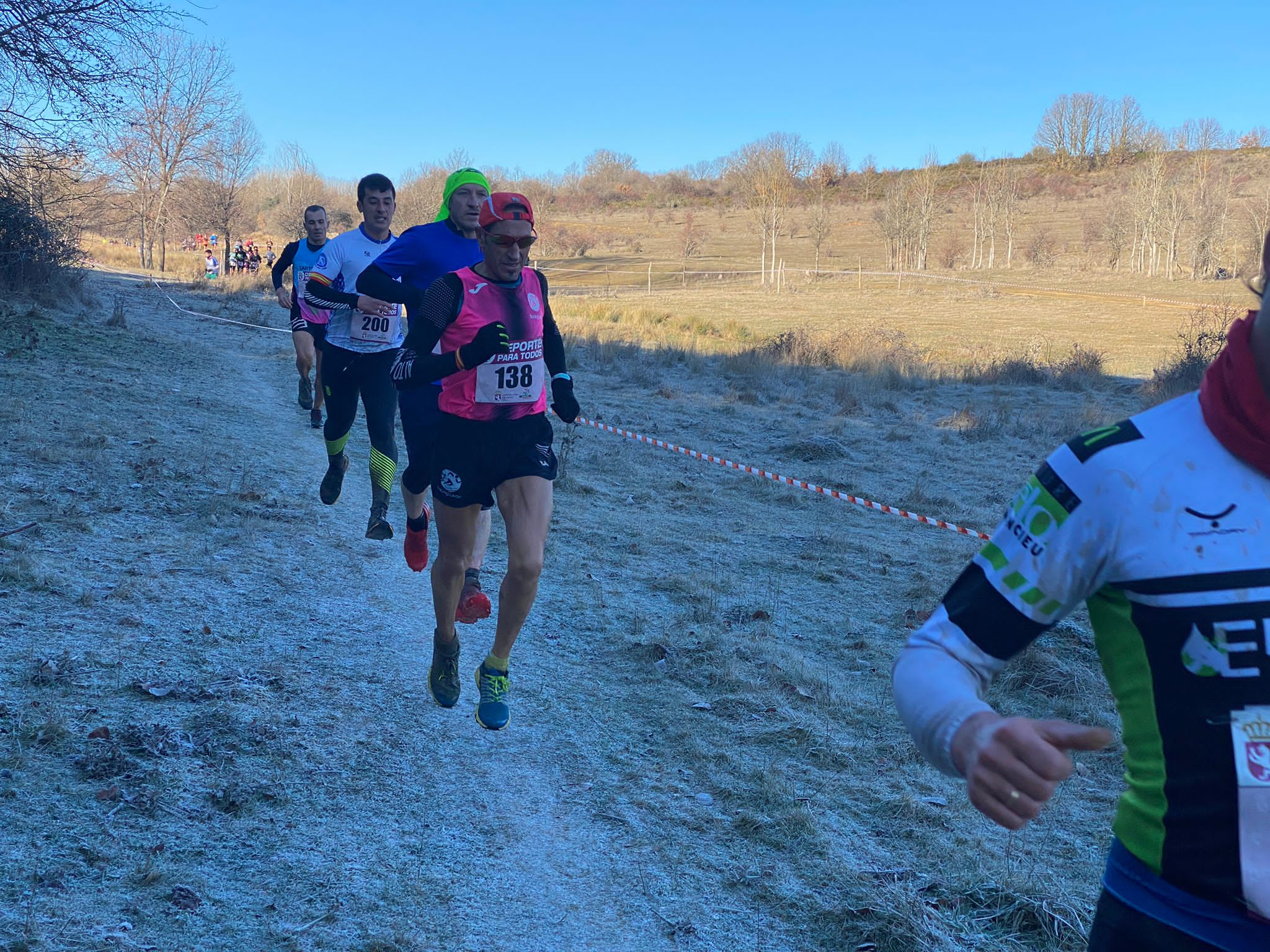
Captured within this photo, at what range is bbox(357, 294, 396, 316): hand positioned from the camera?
6543 mm

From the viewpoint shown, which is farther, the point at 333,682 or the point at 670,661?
the point at 670,661

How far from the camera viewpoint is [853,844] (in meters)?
4.28

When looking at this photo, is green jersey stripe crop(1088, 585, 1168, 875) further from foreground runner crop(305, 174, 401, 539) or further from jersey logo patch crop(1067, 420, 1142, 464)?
foreground runner crop(305, 174, 401, 539)

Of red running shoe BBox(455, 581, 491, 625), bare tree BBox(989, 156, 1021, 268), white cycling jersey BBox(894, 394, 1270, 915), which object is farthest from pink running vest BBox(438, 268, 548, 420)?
bare tree BBox(989, 156, 1021, 268)

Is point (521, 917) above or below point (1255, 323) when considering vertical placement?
below

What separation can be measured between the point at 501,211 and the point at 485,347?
601 mm

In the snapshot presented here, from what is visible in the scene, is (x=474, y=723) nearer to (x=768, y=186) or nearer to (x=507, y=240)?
(x=507, y=240)

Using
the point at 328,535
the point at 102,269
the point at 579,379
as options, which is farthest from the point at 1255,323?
the point at 102,269

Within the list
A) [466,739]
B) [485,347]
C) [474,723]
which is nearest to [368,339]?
[485,347]

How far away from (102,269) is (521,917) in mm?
38957

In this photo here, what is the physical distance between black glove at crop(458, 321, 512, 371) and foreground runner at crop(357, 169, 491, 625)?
99cm

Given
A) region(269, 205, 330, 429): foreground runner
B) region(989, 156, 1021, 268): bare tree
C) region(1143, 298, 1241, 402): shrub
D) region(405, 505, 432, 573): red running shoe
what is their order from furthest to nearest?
region(989, 156, 1021, 268): bare tree < region(1143, 298, 1241, 402): shrub < region(269, 205, 330, 429): foreground runner < region(405, 505, 432, 573): red running shoe

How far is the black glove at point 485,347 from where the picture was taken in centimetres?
454

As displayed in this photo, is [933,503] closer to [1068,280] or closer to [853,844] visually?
[853,844]
